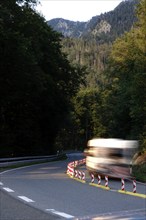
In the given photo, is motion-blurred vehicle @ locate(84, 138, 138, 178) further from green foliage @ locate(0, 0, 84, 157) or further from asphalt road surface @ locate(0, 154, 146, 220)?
green foliage @ locate(0, 0, 84, 157)

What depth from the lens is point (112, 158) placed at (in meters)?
25.0

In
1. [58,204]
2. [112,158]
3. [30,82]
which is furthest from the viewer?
[30,82]

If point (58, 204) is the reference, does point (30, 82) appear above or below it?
above

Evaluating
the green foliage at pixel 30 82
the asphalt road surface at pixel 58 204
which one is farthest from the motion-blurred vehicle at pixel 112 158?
the green foliage at pixel 30 82

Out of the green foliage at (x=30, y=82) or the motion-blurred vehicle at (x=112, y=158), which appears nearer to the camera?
the motion-blurred vehicle at (x=112, y=158)

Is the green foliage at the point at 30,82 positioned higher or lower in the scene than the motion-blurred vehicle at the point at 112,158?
higher

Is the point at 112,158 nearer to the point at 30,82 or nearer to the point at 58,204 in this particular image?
the point at 58,204

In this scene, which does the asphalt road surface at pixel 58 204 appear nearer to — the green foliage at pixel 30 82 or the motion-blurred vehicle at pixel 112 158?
the motion-blurred vehicle at pixel 112 158

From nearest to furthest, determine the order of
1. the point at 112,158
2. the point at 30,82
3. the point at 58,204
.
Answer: the point at 58,204 < the point at 112,158 < the point at 30,82

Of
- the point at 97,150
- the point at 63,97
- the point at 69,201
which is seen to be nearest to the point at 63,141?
the point at 63,97

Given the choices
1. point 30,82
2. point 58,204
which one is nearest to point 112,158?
point 58,204

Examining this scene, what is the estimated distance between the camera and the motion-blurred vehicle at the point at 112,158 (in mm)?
24500

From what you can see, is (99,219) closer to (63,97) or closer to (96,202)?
(96,202)

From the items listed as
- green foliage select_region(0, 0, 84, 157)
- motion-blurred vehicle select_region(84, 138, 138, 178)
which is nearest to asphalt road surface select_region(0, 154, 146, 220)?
motion-blurred vehicle select_region(84, 138, 138, 178)
